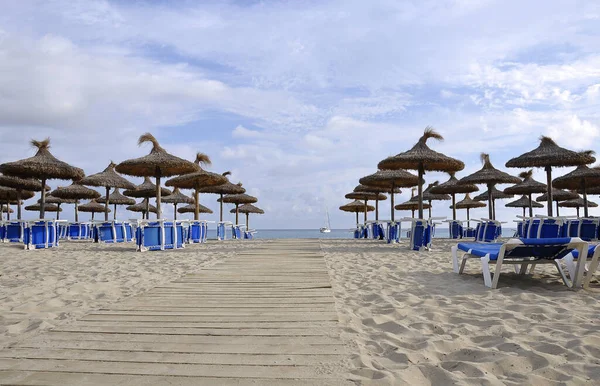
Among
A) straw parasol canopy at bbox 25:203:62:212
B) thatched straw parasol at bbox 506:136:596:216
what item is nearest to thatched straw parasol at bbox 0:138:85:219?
thatched straw parasol at bbox 506:136:596:216

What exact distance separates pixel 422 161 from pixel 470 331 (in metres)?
8.07

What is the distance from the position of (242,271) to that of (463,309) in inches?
115

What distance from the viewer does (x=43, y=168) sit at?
11.1 m

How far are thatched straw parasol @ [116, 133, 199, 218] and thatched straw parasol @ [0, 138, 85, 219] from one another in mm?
1530

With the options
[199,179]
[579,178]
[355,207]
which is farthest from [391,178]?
[355,207]

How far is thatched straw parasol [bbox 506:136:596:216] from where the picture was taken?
11094 mm

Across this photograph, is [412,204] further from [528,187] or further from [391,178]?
[391,178]

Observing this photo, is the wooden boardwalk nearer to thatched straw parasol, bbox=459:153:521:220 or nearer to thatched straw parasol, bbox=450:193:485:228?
thatched straw parasol, bbox=459:153:521:220

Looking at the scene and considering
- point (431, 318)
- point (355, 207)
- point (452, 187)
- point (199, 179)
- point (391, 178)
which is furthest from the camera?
point (355, 207)

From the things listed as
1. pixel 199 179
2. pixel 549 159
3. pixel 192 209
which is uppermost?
pixel 549 159

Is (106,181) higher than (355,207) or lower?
higher

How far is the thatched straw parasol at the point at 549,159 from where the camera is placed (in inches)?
437

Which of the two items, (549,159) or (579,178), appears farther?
(579,178)

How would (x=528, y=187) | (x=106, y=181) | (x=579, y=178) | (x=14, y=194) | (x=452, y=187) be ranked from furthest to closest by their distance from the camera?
(x=14, y=194) → (x=452, y=187) → (x=528, y=187) → (x=106, y=181) → (x=579, y=178)
